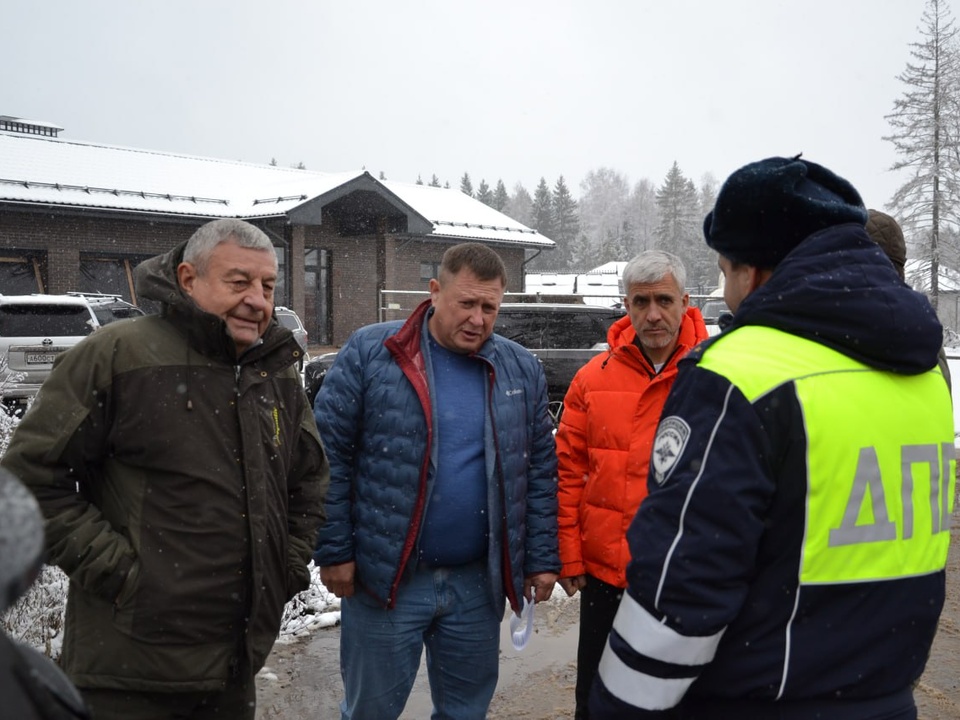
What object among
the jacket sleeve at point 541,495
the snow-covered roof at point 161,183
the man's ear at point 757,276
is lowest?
the jacket sleeve at point 541,495

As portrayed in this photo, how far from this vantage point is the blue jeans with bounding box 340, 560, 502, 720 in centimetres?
309

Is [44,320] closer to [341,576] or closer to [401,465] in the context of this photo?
[341,576]

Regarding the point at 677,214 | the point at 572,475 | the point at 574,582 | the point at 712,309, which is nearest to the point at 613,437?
the point at 572,475

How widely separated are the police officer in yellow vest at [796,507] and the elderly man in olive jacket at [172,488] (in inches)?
48.2

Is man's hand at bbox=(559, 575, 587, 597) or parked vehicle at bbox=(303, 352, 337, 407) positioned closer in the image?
man's hand at bbox=(559, 575, 587, 597)

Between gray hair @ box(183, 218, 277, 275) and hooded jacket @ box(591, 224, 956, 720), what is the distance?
5.03 feet

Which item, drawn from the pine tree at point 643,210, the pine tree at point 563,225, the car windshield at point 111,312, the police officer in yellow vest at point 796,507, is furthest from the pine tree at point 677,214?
the police officer in yellow vest at point 796,507

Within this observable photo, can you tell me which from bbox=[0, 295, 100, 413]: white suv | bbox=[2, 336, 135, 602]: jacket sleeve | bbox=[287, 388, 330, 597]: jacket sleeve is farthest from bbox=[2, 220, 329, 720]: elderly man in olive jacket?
bbox=[0, 295, 100, 413]: white suv

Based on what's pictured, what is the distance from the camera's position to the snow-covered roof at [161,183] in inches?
854

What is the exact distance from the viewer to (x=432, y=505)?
10.2 ft

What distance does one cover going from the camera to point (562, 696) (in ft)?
14.0

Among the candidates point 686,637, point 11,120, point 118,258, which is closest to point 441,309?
point 686,637

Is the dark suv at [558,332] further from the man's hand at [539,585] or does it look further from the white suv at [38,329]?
the man's hand at [539,585]

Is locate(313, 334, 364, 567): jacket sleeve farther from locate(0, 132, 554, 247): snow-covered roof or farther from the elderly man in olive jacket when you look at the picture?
locate(0, 132, 554, 247): snow-covered roof
